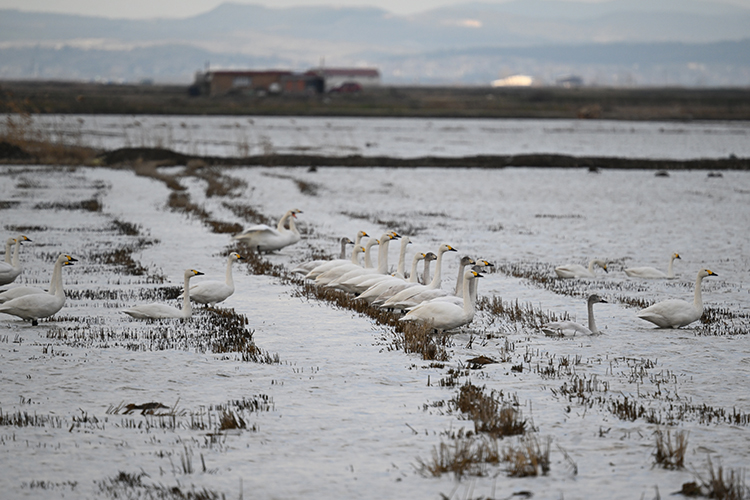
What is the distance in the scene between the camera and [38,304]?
396 inches

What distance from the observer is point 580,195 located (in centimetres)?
3023

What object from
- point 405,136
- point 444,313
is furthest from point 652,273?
point 405,136

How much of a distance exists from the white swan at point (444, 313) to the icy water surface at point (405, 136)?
31.4 meters

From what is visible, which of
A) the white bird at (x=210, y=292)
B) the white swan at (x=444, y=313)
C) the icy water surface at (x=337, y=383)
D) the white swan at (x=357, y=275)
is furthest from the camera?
the white swan at (x=357, y=275)

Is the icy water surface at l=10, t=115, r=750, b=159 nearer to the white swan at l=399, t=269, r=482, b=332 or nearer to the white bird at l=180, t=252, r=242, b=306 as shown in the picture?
the white bird at l=180, t=252, r=242, b=306

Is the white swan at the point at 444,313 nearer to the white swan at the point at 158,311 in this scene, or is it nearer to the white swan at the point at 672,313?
the white swan at the point at 672,313

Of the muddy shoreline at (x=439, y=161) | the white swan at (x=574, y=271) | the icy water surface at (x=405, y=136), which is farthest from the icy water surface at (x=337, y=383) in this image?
the icy water surface at (x=405, y=136)

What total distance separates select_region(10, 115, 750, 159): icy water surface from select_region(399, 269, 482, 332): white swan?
1237 inches

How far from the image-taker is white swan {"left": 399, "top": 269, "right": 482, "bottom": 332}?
1002 centimetres

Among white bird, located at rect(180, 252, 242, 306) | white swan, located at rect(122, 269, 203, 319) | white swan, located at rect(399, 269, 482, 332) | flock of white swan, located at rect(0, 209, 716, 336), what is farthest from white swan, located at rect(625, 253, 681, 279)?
white swan, located at rect(122, 269, 203, 319)

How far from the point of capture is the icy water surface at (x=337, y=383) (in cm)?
617

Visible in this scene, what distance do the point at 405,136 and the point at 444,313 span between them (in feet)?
172

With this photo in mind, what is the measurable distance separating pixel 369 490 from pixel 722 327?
717cm

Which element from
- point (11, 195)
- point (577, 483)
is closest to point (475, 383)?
point (577, 483)
